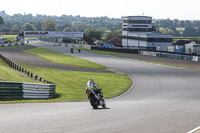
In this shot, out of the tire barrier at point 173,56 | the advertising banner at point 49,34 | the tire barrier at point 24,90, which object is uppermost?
the advertising banner at point 49,34

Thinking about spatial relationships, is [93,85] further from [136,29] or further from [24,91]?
[136,29]

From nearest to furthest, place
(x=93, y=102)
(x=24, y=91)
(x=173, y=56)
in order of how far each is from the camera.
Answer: (x=93, y=102) → (x=24, y=91) → (x=173, y=56)

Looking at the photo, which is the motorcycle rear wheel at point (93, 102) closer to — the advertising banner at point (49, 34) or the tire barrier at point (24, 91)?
the tire barrier at point (24, 91)

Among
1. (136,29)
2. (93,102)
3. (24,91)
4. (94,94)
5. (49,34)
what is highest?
(136,29)

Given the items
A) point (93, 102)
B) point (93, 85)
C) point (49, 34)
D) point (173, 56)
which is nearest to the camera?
point (93, 85)

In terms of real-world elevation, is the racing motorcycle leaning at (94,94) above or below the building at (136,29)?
below

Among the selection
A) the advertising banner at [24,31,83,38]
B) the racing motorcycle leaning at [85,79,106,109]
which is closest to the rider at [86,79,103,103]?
the racing motorcycle leaning at [85,79,106,109]

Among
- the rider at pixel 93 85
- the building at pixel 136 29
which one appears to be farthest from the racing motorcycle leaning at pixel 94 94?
the building at pixel 136 29

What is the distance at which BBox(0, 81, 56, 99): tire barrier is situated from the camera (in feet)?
70.1

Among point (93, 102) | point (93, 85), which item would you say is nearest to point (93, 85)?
point (93, 85)

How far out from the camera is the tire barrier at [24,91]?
70.1ft

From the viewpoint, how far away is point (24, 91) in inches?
876

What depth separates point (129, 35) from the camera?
14312cm

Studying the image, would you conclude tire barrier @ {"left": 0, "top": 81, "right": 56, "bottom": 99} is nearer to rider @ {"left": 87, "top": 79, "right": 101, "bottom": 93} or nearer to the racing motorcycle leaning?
the racing motorcycle leaning
